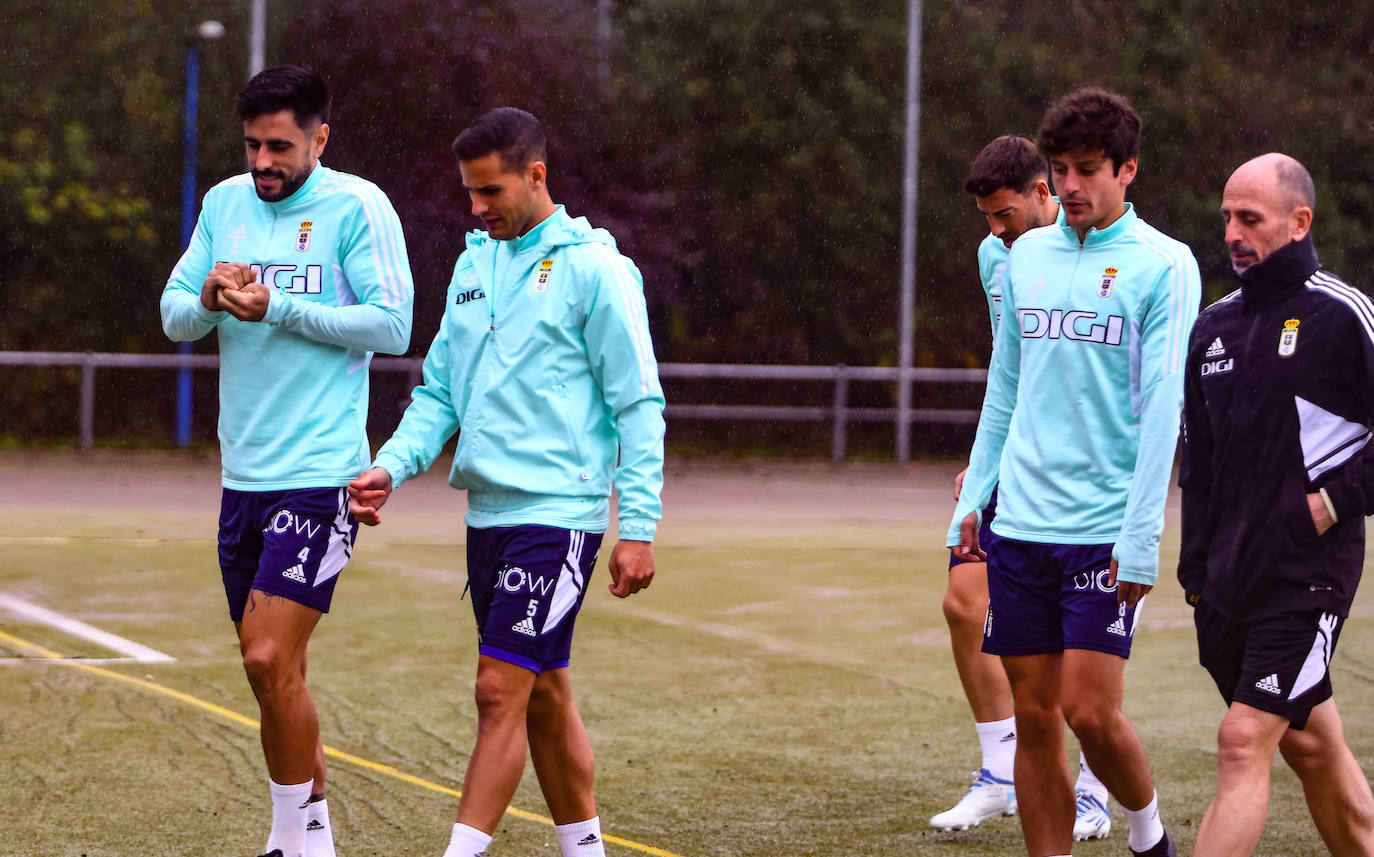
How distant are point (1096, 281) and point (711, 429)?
57.1 feet

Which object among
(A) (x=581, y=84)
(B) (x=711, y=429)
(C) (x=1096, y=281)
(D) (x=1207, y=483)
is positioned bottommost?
(B) (x=711, y=429)

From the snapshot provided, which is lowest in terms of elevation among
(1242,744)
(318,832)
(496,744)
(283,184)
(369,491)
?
(318,832)

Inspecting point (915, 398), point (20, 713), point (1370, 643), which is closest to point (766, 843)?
point (20, 713)

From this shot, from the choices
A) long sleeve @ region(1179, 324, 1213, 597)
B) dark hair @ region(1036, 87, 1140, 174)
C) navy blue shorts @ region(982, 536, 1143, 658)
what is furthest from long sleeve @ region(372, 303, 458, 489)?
long sleeve @ region(1179, 324, 1213, 597)

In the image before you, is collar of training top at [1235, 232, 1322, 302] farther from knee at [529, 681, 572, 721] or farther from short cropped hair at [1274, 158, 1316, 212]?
knee at [529, 681, 572, 721]

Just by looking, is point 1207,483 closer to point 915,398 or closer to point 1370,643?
point 1370,643

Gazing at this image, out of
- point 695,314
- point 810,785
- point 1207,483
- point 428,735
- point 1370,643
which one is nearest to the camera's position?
point 1207,483

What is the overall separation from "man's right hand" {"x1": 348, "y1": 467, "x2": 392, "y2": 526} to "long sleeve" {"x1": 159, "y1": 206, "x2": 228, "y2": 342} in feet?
2.52

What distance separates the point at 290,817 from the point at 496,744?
906 millimetres

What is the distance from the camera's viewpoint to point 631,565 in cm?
440

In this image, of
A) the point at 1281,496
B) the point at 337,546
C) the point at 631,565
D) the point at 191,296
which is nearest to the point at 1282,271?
the point at 1281,496

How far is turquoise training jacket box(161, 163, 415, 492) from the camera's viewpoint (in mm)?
4988

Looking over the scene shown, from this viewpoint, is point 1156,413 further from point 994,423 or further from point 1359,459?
point 994,423

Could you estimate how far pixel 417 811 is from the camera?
5922mm
